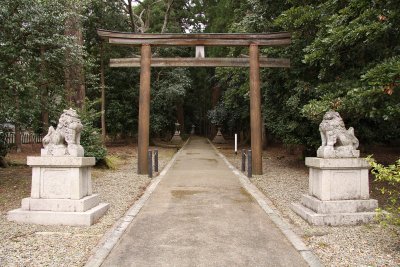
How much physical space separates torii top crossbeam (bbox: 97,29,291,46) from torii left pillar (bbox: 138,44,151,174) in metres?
0.35

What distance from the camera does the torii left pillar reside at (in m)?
12.8

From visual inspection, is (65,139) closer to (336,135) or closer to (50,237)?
(50,237)

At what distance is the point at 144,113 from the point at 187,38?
3.12m

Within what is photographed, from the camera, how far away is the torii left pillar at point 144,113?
12.8 meters

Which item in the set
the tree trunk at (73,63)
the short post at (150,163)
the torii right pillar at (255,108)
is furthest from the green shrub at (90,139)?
the torii right pillar at (255,108)

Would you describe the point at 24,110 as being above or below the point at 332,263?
above

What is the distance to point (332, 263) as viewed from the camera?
4.56 metres

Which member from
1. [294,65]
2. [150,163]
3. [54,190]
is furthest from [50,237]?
[294,65]

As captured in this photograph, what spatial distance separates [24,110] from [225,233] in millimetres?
5939

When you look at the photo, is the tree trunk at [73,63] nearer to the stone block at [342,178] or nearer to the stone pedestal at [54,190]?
the stone pedestal at [54,190]

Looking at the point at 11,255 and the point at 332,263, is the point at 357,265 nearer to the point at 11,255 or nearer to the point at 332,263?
the point at 332,263

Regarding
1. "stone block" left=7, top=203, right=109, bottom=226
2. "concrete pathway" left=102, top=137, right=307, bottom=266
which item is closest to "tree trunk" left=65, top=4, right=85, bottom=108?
"concrete pathway" left=102, top=137, right=307, bottom=266

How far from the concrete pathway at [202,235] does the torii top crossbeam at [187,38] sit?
237 inches

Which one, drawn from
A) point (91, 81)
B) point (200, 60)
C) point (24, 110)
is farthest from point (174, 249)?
point (91, 81)
